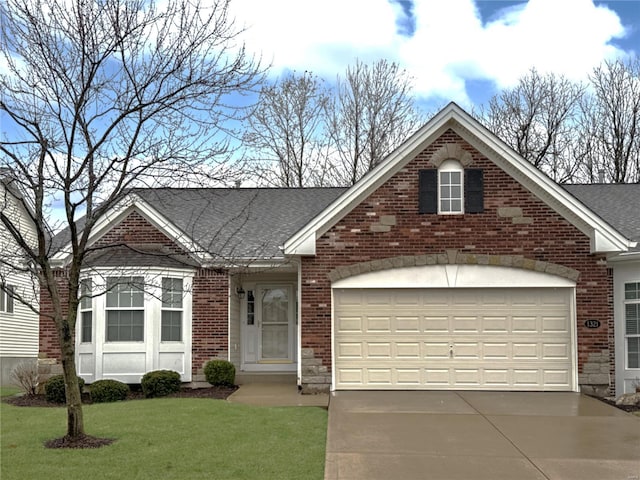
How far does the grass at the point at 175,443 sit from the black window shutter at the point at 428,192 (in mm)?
5026

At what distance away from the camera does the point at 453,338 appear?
1494cm

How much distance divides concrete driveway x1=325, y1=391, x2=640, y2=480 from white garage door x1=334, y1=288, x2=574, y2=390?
2.37 ft

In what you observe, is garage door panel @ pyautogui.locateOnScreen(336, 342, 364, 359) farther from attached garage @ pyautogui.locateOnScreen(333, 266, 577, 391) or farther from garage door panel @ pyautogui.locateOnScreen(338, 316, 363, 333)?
garage door panel @ pyautogui.locateOnScreen(338, 316, 363, 333)

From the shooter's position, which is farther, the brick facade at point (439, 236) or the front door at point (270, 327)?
the front door at point (270, 327)

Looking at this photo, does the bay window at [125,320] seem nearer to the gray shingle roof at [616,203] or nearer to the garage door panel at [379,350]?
the garage door panel at [379,350]

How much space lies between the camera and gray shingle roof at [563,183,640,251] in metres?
16.9

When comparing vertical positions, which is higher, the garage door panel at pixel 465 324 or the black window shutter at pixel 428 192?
the black window shutter at pixel 428 192

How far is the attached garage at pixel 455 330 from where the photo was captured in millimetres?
14789

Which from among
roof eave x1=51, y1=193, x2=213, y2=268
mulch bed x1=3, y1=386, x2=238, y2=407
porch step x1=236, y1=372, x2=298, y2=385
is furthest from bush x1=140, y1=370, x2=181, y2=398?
roof eave x1=51, y1=193, x2=213, y2=268

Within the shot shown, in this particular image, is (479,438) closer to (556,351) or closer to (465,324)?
(465,324)

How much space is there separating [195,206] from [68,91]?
958 centimetres

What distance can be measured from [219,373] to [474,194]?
6.85m

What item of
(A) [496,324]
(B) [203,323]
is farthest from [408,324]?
(B) [203,323]

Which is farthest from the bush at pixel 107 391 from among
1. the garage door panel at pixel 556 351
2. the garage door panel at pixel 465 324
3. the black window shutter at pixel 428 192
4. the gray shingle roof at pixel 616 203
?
the gray shingle roof at pixel 616 203
